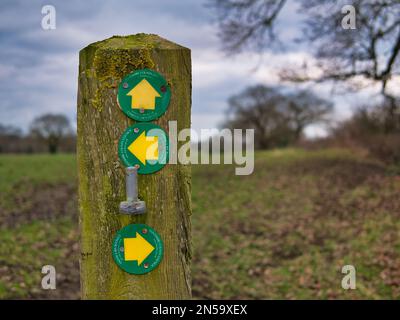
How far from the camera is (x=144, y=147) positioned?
1778mm

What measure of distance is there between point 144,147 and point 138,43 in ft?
1.62

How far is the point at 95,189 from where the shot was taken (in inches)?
70.8

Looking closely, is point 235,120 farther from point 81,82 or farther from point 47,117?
point 81,82

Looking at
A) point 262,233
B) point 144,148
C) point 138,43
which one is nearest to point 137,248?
point 144,148

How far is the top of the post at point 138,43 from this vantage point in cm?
185

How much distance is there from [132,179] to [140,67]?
0.50 m

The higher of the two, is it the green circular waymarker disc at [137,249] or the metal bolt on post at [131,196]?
the metal bolt on post at [131,196]

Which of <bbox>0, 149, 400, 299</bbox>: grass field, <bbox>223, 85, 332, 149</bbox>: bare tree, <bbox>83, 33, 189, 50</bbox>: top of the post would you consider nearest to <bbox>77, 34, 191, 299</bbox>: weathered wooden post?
<bbox>83, 33, 189, 50</bbox>: top of the post

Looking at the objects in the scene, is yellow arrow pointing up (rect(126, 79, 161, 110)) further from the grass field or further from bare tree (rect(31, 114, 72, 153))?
bare tree (rect(31, 114, 72, 153))

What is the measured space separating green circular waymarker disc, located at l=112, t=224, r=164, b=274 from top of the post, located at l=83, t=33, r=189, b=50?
0.80 m

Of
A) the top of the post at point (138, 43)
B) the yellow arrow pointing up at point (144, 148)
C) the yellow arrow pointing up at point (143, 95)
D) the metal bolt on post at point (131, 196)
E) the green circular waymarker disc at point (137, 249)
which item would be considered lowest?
the green circular waymarker disc at point (137, 249)

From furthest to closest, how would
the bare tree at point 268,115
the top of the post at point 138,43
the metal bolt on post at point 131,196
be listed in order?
the bare tree at point 268,115
the top of the post at point 138,43
the metal bolt on post at point 131,196

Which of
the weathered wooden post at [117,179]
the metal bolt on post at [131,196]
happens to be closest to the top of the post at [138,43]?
the weathered wooden post at [117,179]

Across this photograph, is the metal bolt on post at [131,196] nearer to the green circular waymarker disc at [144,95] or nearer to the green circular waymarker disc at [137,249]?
the green circular waymarker disc at [137,249]
